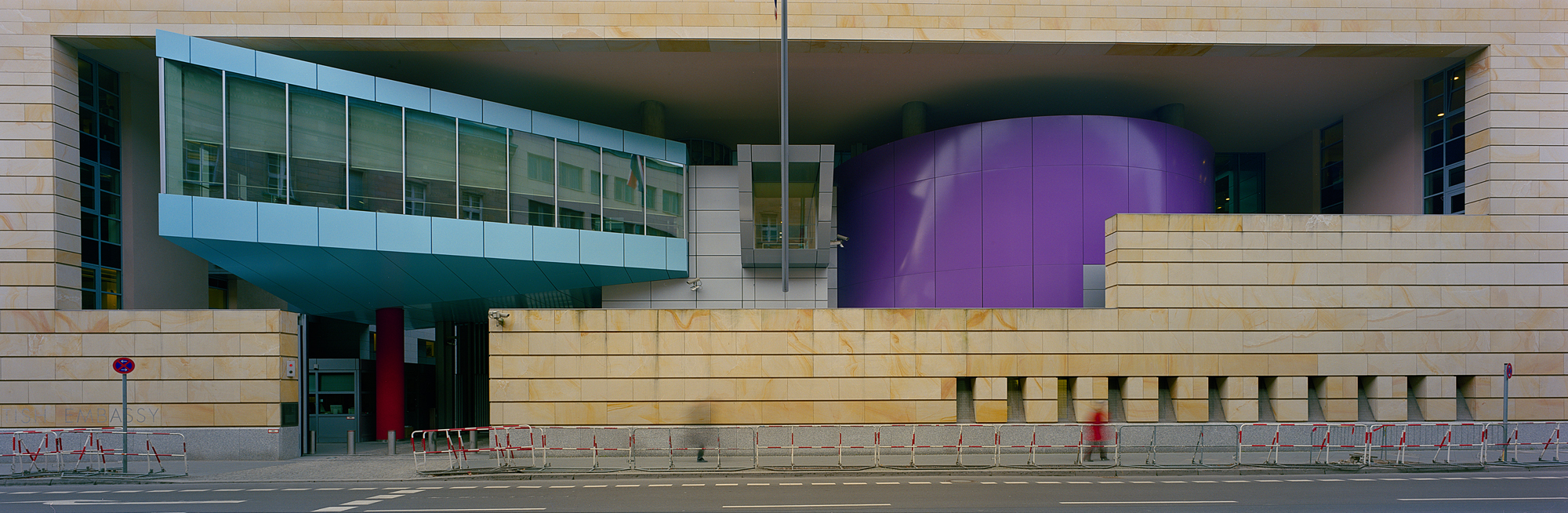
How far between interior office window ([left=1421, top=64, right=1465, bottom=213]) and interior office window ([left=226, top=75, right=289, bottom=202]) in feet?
103

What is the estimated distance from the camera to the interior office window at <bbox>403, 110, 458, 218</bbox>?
19.9m

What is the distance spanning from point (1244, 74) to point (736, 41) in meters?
15.9

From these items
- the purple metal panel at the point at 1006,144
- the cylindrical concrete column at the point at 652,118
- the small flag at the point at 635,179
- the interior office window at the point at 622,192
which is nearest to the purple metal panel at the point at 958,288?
the purple metal panel at the point at 1006,144

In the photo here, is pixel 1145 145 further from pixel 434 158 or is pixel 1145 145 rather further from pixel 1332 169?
pixel 434 158

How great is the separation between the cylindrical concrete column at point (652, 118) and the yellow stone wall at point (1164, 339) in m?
8.51

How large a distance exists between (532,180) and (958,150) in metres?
13.0

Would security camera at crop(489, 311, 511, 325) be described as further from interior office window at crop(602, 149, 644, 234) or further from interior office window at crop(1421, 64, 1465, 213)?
interior office window at crop(1421, 64, 1465, 213)

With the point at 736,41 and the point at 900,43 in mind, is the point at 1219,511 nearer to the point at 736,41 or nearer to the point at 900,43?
the point at 900,43

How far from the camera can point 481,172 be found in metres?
20.6

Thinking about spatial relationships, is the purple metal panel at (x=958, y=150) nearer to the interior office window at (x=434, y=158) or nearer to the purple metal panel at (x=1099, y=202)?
the purple metal panel at (x=1099, y=202)

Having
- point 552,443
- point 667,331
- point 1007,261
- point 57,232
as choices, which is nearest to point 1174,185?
point 1007,261

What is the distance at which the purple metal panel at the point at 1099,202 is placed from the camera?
887 inches

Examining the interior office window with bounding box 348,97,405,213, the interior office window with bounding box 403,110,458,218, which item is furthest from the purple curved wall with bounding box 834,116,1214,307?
the interior office window with bounding box 348,97,405,213

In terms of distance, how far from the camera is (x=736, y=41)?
20.4m
